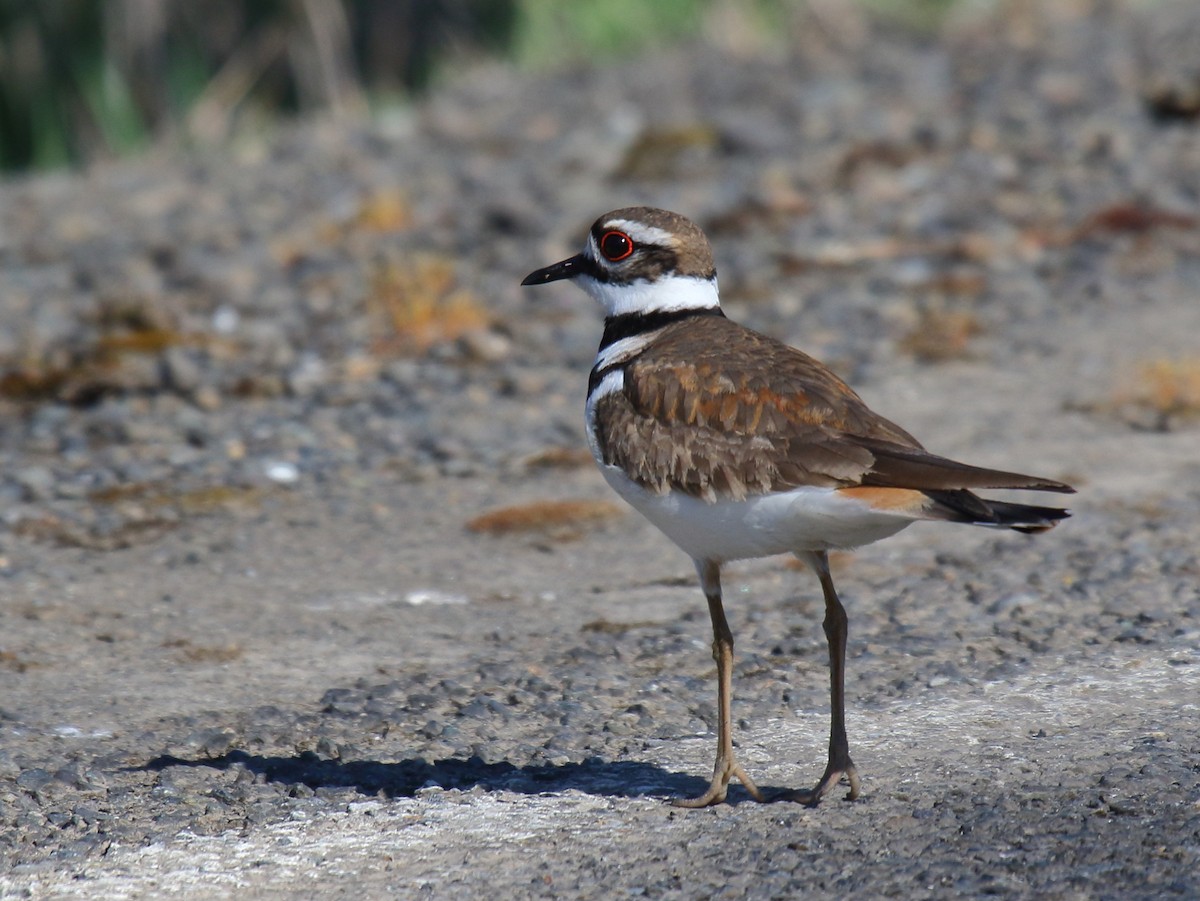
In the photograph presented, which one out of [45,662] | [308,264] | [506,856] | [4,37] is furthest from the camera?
[4,37]

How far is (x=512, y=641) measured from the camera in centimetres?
601

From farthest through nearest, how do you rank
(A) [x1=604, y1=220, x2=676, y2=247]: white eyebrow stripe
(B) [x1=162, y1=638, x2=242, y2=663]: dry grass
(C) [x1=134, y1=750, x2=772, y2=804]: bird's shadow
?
(B) [x1=162, y1=638, x2=242, y2=663]: dry grass
(A) [x1=604, y1=220, x2=676, y2=247]: white eyebrow stripe
(C) [x1=134, y1=750, x2=772, y2=804]: bird's shadow

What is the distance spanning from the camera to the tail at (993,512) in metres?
3.92

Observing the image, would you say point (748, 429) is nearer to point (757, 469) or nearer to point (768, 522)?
point (757, 469)

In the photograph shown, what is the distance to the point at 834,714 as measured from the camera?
4527 mm

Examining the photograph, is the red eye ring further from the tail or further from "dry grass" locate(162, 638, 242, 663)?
"dry grass" locate(162, 638, 242, 663)

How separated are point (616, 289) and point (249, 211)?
26.4 ft

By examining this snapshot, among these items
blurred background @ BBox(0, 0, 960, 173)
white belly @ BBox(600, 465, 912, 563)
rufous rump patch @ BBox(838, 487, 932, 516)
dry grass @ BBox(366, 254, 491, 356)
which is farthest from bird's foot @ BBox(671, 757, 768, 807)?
blurred background @ BBox(0, 0, 960, 173)

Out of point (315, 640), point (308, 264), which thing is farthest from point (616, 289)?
point (308, 264)

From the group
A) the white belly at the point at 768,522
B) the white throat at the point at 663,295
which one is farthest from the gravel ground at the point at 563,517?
the white throat at the point at 663,295

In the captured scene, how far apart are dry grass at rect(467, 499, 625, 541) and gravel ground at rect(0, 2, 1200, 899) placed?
0.08 ft

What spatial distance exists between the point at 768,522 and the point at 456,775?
4.09 feet

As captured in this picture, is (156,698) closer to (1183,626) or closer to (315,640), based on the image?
(315,640)

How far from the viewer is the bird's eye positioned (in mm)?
5320
